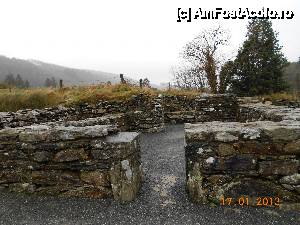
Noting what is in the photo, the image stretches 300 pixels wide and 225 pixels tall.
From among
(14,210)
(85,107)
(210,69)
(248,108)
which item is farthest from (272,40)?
(14,210)

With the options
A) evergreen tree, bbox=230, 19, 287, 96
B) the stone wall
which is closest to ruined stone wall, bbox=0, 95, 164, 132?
the stone wall

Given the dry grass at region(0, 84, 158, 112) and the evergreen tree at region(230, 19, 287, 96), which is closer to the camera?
the dry grass at region(0, 84, 158, 112)

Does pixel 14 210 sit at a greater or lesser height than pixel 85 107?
lesser

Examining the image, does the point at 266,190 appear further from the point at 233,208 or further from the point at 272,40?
the point at 272,40

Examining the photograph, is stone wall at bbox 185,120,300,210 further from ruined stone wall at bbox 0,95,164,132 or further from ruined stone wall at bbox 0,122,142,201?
ruined stone wall at bbox 0,95,164,132

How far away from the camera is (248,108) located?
9.74m

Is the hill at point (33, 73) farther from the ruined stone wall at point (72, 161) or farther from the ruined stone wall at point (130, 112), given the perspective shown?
the ruined stone wall at point (72, 161)

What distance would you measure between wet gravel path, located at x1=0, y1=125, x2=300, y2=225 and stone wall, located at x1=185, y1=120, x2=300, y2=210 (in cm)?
21

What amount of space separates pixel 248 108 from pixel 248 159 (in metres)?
6.40

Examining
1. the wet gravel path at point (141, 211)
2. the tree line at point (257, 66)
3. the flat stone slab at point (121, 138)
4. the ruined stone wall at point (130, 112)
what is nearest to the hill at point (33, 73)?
the tree line at point (257, 66)
